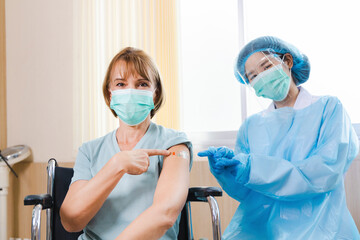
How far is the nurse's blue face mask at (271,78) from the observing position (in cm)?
150

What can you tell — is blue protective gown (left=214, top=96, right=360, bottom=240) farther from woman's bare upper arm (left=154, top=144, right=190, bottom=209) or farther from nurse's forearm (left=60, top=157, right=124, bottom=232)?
nurse's forearm (left=60, top=157, right=124, bottom=232)

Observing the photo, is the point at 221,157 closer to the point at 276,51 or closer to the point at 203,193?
the point at 203,193

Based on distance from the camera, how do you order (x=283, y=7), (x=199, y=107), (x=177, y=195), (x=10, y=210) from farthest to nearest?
1. (x=10, y=210)
2. (x=199, y=107)
3. (x=283, y=7)
4. (x=177, y=195)

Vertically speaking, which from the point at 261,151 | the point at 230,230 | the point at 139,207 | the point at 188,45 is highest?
the point at 188,45

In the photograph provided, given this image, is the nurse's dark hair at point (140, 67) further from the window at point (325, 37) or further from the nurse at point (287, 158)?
the window at point (325, 37)

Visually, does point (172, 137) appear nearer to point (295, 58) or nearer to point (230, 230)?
point (230, 230)

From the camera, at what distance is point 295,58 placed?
1574 mm

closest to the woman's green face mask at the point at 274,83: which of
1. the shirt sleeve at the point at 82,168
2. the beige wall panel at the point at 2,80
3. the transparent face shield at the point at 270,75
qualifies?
the transparent face shield at the point at 270,75

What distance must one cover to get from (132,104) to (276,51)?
693 mm

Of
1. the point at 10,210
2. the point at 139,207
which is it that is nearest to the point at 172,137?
the point at 139,207

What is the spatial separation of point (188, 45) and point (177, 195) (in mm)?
1690

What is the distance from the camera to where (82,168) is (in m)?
1.42

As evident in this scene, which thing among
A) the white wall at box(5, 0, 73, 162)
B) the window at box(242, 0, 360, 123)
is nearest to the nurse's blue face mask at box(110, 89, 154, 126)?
the window at box(242, 0, 360, 123)

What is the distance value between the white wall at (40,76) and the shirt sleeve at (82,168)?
149 cm
